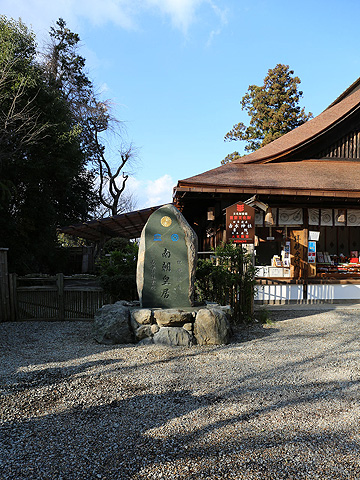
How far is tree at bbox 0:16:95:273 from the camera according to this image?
11977mm

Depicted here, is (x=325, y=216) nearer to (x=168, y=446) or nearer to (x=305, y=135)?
(x=305, y=135)

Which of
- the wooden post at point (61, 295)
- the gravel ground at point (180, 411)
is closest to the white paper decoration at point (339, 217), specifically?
the gravel ground at point (180, 411)

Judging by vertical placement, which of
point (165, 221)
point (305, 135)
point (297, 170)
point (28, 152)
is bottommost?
point (165, 221)

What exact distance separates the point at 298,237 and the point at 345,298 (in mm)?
2233

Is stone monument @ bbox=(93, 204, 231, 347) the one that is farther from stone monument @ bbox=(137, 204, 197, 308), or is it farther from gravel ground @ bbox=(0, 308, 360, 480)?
gravel ground @ bbox=(0, 308, 360, 480)

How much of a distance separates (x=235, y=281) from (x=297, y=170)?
5787mm

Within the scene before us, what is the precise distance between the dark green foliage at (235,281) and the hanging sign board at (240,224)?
290 mm

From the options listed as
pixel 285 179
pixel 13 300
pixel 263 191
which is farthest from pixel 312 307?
pixel 13 300

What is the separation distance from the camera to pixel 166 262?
6496 millimetres

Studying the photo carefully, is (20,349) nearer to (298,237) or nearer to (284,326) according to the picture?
(284,326)

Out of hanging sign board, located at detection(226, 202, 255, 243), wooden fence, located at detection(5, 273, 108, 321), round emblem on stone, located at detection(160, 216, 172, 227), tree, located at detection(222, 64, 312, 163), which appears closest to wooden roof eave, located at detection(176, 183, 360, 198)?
hanging sign board, located at detection(226, 202, 255, 243)

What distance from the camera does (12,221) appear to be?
12.5 m

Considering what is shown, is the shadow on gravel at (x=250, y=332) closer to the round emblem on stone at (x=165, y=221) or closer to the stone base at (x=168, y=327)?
Answer: the stone base at (x=168, y=327)

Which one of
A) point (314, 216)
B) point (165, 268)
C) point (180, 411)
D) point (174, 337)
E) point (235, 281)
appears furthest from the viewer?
point (314, 216)
